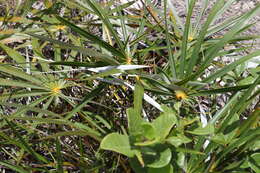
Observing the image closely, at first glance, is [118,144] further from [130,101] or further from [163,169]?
[130,101]

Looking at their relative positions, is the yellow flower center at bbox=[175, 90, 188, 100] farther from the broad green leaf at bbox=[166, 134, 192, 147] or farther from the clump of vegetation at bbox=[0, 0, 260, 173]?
the broad green leaf at bbox=[166, 134, 192, 147]

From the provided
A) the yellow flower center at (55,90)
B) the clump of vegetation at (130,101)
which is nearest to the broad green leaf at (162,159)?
the clump of vegetation at (130,101)

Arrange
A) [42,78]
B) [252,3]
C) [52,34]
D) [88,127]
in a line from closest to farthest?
[88,127]
[42,78]
[52,34]
[252,3]

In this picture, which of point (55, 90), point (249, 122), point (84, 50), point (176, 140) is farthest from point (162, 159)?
point (55, 90)

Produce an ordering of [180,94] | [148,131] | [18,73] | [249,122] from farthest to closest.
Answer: [18,73] < [180,94] < [249,122] < [148,131]

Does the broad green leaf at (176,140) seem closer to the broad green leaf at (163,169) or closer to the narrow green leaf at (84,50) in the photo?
the broad green leaf at (163,169)

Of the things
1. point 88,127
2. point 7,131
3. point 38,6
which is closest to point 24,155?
point 7,131

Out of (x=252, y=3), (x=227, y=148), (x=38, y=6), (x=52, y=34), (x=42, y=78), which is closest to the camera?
(x=227, y=148)

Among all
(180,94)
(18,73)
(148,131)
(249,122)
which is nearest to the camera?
(148,131)

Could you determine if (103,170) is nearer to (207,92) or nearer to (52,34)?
(207,92)
